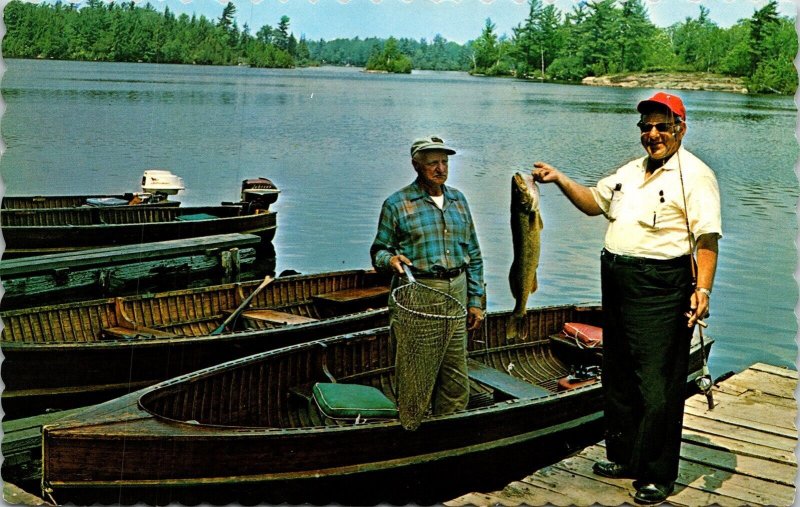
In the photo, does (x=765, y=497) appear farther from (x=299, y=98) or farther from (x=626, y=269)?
(x=299, y=98)

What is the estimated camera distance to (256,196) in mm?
19578

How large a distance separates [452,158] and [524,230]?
27283 millimetres

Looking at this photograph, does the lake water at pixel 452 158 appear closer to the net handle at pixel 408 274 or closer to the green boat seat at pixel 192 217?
the green boat seat at pixel 192 217

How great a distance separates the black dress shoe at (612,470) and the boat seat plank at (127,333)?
220 inches

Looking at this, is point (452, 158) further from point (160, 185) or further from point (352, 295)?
point (352, 295)

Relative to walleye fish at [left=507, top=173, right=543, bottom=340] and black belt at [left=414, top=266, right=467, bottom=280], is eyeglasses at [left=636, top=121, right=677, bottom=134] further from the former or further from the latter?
black belt at [left=414, top=266, right=467, bottom=280]

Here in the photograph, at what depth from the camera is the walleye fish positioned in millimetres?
5340

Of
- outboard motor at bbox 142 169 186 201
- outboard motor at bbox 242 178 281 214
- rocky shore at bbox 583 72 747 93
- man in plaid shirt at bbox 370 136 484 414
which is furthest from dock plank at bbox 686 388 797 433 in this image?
rocky shore at bbox 583 72 747 93

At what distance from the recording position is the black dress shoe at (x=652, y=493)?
5.17 m

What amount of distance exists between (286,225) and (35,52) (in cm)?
2347

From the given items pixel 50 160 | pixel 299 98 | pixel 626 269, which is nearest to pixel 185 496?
pixel 626 269

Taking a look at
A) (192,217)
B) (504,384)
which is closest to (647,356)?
(504,384)

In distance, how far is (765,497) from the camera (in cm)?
543

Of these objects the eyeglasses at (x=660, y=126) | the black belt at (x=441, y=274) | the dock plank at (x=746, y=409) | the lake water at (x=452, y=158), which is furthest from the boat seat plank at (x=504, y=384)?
the lake water at (x=452, y=158)
